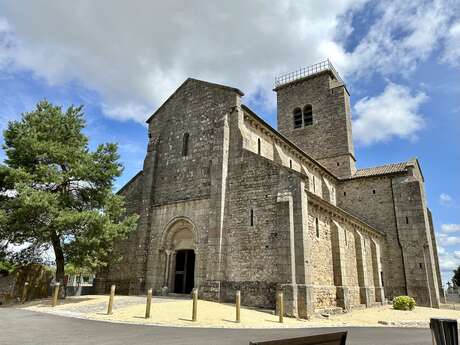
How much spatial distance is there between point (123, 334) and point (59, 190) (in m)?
11.9

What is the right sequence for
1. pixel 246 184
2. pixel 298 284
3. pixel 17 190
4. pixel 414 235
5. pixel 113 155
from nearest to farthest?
pixel 298 284, pixel 17 190, pixel 246 184, pixel 113 155, pixel 414 235

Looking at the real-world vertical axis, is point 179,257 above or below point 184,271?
above

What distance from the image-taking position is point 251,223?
16000 millimetres

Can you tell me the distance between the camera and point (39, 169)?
16047 mm

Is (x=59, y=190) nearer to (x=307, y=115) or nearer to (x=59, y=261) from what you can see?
(x=59, y=261)

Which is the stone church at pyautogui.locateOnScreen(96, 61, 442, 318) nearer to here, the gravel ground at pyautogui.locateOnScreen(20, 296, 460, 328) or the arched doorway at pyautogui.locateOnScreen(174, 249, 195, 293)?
the arched doorway at pyautogui.locateOnScreen(174, 249, 195, 293)

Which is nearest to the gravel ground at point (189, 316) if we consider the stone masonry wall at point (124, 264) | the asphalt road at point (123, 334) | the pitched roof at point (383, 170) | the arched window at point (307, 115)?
the asphalt road at point (123, 334)

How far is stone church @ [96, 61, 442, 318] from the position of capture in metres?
15.0

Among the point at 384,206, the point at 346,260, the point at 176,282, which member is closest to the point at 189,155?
the point at 176,282

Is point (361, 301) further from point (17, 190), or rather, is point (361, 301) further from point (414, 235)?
point (17, 190)

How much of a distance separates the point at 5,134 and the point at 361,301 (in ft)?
73.3

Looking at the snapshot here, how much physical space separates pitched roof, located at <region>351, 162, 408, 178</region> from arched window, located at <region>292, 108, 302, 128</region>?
28.6ft

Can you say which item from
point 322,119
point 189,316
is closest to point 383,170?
point 322,119

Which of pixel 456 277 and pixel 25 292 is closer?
pixel 25 292
